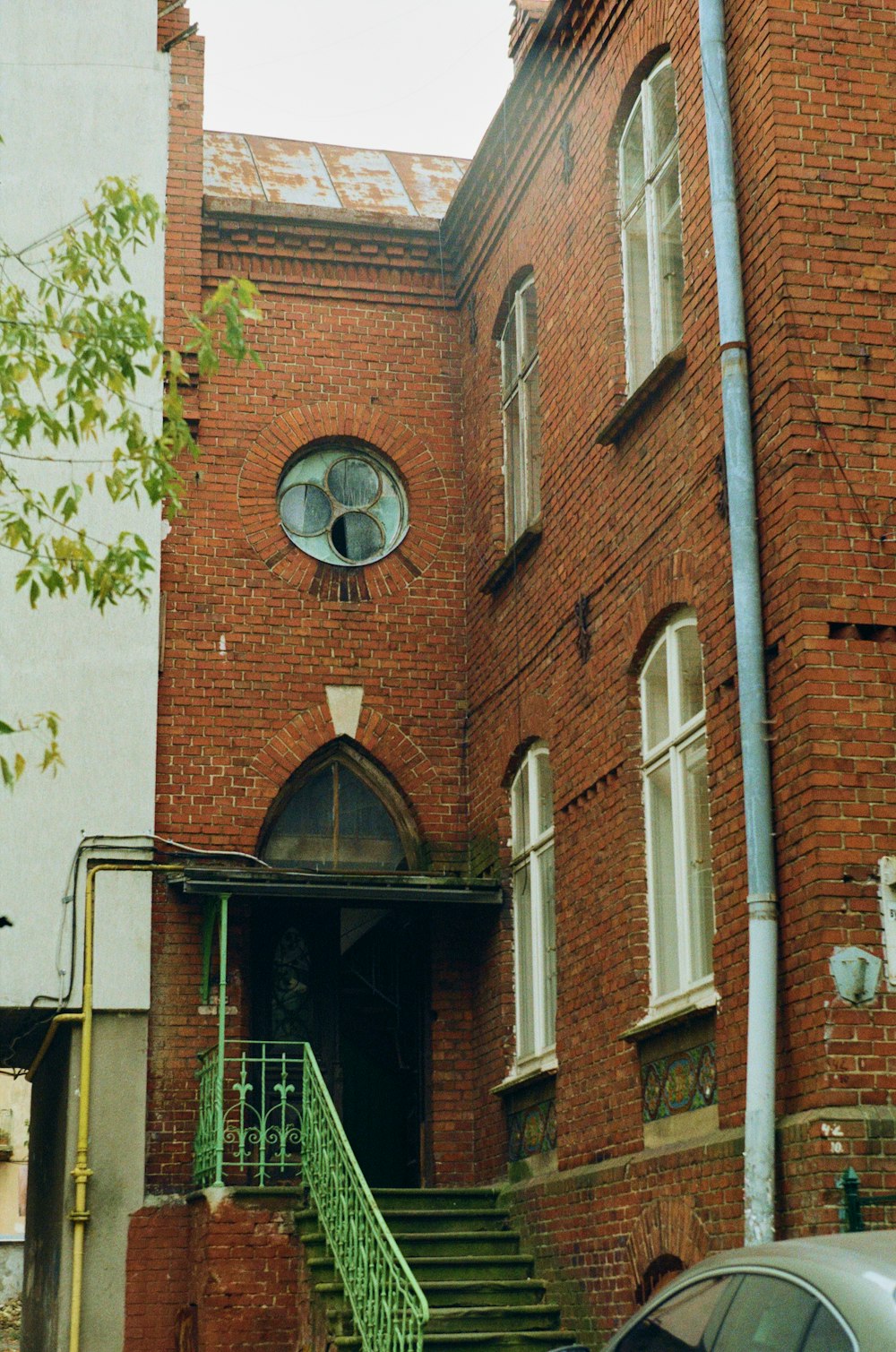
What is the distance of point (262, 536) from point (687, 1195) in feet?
23.4

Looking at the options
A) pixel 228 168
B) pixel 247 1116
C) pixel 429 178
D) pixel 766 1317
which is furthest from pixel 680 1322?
pixel 429 178

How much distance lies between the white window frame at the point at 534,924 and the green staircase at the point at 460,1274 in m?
1.09

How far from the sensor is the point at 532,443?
14.1 metres

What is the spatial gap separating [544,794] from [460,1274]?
3.29 metres

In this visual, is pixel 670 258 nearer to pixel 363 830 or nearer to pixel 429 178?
Answer: pixel 363 830

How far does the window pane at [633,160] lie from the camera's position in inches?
473

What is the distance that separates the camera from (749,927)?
8922mm

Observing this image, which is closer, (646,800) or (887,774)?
(887,774)

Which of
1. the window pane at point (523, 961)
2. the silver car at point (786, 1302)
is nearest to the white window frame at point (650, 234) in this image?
the window pane at point (523, 961)

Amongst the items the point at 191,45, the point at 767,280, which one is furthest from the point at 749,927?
the point at 191,45

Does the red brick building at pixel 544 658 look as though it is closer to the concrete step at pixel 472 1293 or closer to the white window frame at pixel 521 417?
the white window frame at pixel 521 417

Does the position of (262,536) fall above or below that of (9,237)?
below

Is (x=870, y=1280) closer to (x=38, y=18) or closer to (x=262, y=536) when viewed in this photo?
(x=262, y=536)

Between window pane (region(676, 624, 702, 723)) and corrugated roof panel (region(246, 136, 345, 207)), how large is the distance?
7.58 meters
